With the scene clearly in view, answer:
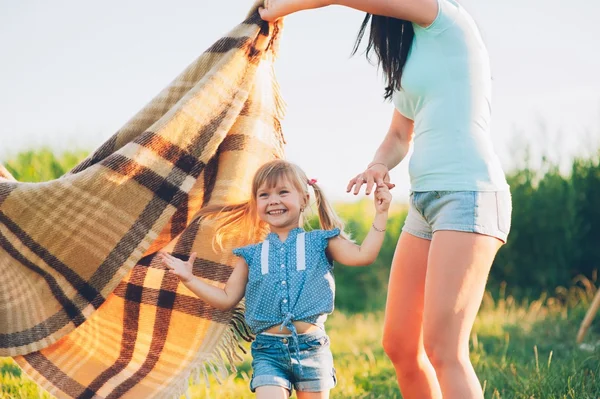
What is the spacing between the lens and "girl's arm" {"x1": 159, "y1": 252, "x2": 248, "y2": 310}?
2.55 meters

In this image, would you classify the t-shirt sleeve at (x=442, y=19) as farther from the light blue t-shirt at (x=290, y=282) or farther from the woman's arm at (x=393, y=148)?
the light blue t-shirt at (x=290, y=282)

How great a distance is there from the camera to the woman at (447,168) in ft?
6.90

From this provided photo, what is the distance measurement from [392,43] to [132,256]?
1248 millimetres

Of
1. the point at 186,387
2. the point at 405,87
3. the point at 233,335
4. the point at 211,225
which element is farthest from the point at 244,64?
the point at 186,387

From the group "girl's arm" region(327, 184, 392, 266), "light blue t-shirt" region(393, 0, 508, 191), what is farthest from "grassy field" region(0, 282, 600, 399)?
"light blue t-shirt" region(393, 0, 508, 191)

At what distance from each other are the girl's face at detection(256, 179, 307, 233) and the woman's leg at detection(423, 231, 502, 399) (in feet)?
1.90

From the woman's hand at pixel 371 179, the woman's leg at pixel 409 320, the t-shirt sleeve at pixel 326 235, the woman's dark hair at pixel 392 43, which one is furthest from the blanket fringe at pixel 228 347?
the woman's dark hair at pixel 392 43

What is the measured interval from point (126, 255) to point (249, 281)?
55 cm

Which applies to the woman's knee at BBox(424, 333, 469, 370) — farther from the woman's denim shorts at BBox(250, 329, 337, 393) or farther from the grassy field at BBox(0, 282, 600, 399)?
the grassy field at BBox(0, 282, 600, 399)

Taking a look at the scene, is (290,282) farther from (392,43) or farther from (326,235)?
(392,43)

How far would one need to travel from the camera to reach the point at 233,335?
9.07ft

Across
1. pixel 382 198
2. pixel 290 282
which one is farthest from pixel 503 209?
pixel 290 282

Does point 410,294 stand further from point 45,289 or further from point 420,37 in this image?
point 45,289

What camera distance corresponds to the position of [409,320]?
2.43 metres
